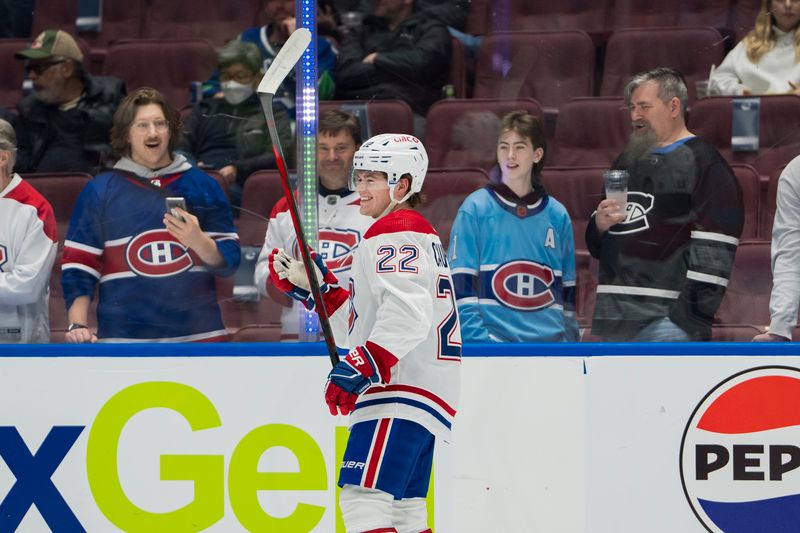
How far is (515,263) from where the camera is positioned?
3416mm

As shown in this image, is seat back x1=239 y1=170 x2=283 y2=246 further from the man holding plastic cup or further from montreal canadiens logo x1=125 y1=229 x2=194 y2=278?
the man holding plastic cup

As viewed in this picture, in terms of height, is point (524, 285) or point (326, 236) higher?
point (326, 236)

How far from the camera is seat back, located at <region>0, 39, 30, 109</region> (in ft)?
12.4

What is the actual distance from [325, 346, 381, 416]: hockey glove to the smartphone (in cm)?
92

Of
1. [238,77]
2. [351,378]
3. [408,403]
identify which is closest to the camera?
[351,378]

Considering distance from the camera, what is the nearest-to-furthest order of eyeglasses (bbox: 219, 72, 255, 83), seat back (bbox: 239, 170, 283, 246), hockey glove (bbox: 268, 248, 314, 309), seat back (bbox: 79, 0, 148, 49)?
hockey glove (bbox: 268, 248, 314, 309) < seat back (bbox: 239, 170, 283, 246) < eyeglasses (bbox: 219, 72, 255, 83) < seat back (bbox: 79, 0, 148, 49)

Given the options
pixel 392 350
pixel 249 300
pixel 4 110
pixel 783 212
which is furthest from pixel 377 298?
pixel 4 110

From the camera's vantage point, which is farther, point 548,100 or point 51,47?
point 51,47

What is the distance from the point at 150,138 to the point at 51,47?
616 mm

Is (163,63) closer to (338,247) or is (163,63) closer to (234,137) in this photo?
(234,137)

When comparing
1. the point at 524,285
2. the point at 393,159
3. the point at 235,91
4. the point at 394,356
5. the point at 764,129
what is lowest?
the point at 394,356

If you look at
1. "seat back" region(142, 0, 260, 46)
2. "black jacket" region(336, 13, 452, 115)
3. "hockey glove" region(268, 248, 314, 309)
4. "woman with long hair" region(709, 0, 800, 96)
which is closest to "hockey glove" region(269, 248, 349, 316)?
"hockey glove" region(268, 248, 314, 309)

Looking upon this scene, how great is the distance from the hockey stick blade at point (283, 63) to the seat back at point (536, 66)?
0.68 meters

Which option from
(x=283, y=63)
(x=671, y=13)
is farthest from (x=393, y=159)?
(x=671, y=13)
